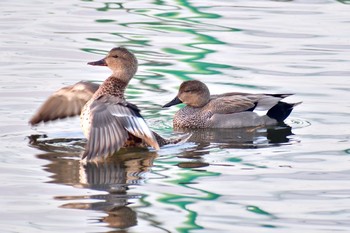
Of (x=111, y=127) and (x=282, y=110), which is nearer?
(x=111, y=127)

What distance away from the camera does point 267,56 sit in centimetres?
1491

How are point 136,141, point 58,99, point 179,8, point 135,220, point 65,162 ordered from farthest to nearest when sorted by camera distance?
point 179,8
point 58,99
point 136,141
point 65,162
point 135,220

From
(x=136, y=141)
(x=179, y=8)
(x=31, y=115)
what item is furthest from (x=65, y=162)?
(x=179, y=8)

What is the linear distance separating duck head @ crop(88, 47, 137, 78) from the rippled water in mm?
A: 713

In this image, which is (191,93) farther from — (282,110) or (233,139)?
(233,139)

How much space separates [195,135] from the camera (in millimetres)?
12000

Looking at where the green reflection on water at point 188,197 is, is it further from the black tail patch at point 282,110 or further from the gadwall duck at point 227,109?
the black tail patch at point 282,110

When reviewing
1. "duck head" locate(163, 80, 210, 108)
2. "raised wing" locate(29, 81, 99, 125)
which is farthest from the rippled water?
"duck head" locate(163, 80, 210, 108)

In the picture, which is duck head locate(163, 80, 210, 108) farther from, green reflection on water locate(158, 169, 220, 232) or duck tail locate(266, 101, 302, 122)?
green reflection on water locate(158, 169, 220, 232)

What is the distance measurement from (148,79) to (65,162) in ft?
12.0

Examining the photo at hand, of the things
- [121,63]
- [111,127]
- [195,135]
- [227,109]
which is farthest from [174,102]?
[111,127]

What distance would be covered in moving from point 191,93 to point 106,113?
2.40 metres

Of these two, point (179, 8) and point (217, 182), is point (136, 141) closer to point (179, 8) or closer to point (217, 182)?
point (217, 182)

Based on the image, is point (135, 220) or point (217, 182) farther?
point (217, 182)
